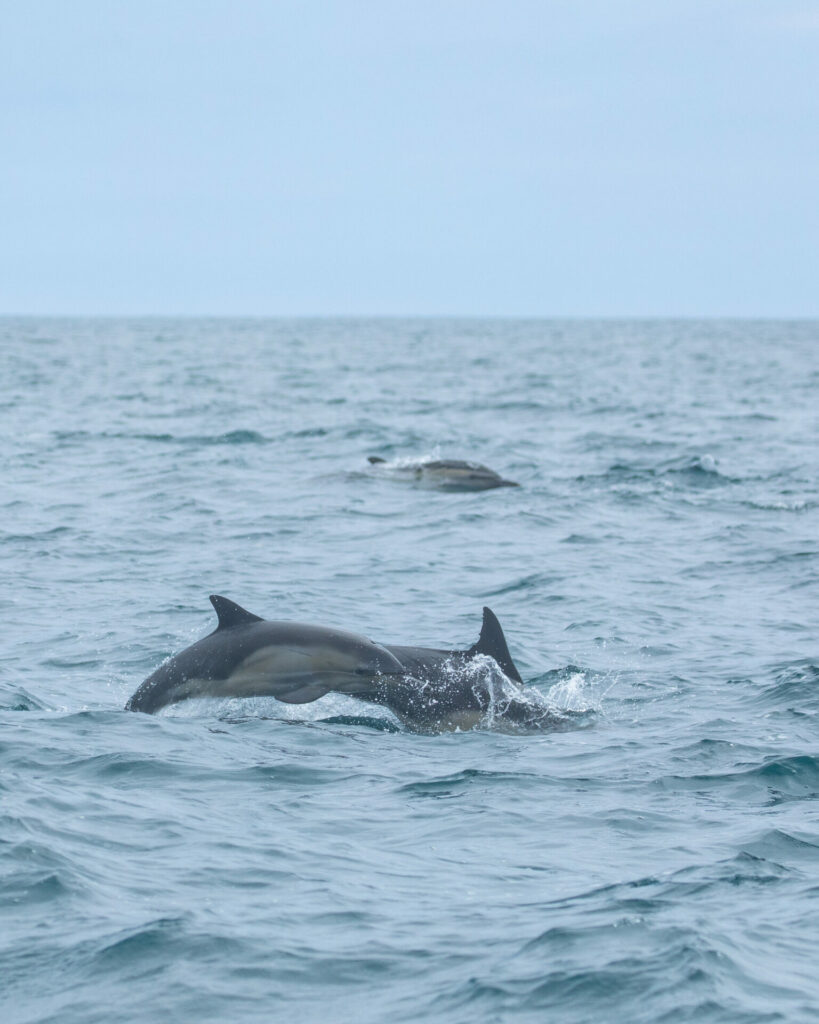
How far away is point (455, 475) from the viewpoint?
26.6 metres

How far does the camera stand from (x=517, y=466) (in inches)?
1187

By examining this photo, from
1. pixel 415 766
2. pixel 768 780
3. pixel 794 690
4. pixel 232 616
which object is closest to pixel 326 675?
pixel 232 616

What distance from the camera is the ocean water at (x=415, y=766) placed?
7.52 meters

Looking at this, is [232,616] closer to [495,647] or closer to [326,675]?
[326,675]

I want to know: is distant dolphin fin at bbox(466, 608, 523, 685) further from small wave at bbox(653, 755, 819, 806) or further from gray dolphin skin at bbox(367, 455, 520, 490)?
gray dolphin skin at bbox(367, 455, 520, 490)

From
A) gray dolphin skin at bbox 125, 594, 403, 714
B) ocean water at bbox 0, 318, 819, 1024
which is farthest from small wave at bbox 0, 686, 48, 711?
gray dolphin skin at bbox 125, 594, 403, 714

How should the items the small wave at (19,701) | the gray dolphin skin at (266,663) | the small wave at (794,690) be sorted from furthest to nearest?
the small wave at (794,690) < the small wave at (19,701) < the gray dolphin skin at (266,663)

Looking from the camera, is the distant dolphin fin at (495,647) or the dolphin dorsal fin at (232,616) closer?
the dolphin dorsal fin at (232,616)

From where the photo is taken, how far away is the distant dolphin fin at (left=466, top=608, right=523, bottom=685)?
12.6 metres

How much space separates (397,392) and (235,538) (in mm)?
32586

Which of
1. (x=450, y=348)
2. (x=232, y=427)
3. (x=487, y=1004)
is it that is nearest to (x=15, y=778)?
(x=487, y=1004)

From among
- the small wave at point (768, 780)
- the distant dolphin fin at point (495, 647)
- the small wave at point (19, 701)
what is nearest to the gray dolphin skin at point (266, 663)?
the distant dolphin fin at point (495, 647)

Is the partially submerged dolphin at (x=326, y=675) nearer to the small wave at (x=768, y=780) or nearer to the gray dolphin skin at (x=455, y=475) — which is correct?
the small wave at (x=768, y=780)

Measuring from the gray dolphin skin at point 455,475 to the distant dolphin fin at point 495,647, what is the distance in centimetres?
1373
